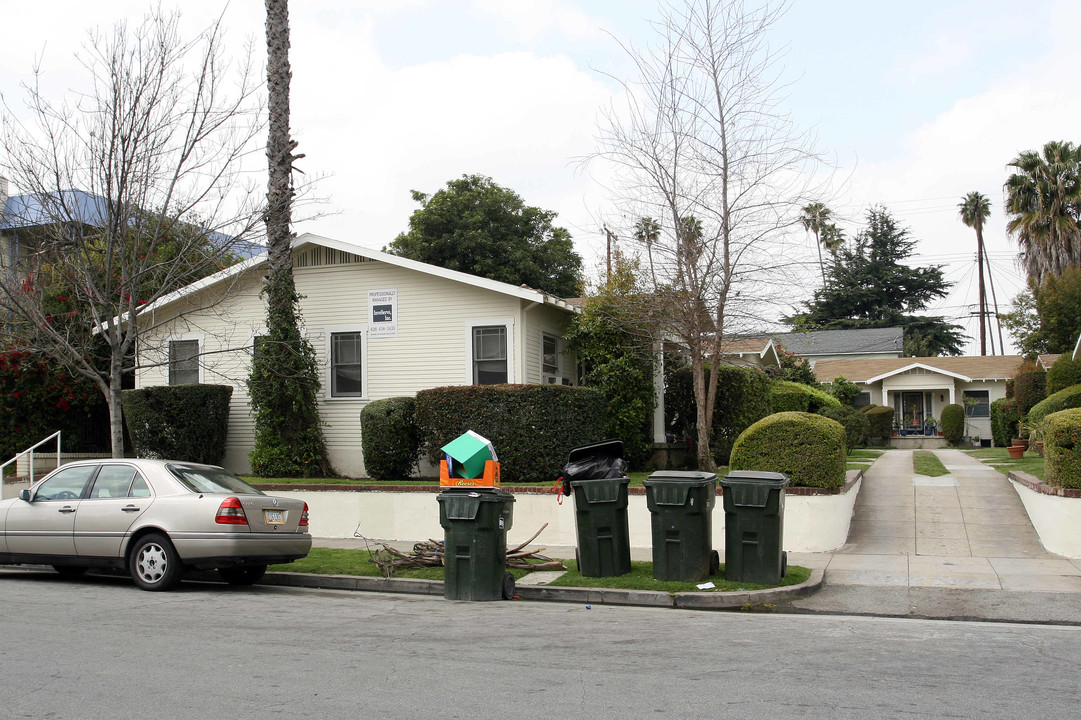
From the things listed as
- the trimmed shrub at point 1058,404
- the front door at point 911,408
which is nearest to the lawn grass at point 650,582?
the trimmed shrub at point 1058,404

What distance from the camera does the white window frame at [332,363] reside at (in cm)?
1758

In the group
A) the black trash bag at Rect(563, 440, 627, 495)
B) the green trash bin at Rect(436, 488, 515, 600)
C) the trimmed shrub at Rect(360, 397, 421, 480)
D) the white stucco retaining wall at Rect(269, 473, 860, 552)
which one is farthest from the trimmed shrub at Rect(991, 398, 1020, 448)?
the green trash bin at Rect(436, 488, 515, 600)

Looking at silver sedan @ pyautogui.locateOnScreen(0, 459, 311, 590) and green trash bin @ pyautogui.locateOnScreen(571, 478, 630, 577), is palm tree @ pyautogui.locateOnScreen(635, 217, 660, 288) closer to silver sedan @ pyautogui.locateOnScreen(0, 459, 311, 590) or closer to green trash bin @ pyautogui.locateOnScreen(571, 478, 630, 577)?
green trash bin @ pyautogui.locateOnScreen(571, 478, 630, 577)

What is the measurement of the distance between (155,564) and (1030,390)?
78.6ft

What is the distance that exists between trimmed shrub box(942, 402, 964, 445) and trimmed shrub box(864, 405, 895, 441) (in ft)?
6.22

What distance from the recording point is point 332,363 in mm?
17875

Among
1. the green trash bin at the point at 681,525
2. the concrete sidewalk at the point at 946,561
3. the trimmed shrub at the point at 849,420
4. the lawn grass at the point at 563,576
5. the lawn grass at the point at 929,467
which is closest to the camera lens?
the concrete sidewalk at the point at 946,561

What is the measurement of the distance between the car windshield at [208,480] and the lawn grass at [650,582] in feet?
12.2

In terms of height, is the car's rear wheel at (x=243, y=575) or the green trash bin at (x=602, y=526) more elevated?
the green trash bin at (x=602, y=526)

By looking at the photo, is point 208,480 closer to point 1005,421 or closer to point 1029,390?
point 1029,390

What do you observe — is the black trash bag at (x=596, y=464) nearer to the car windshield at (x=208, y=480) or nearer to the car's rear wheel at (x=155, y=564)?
the car windshield at (x=208, y=480)

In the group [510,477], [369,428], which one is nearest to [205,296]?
[369,428]

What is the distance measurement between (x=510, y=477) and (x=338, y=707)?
9362 millimetres

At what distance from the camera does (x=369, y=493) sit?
14.1 metres
